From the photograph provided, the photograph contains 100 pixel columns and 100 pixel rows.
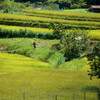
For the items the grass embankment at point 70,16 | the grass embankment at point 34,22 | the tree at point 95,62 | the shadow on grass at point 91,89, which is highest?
the tree at point 95,62

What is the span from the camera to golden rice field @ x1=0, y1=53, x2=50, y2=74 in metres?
34.4

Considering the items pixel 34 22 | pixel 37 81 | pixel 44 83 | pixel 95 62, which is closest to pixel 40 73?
pixel 37 81

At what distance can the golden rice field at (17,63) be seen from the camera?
113ft

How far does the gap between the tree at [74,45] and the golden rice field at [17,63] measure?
2378 mm

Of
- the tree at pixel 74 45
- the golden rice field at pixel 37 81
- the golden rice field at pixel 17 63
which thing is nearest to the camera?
the golden rice field at pixel 37 81

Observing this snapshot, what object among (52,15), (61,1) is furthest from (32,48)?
(61,1)

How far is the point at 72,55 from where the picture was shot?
1452 inches

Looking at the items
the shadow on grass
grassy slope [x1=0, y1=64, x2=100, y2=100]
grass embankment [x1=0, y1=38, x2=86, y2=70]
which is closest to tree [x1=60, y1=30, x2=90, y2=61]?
grass embankment [x1=0, y1=38, x2=86, y2=70]

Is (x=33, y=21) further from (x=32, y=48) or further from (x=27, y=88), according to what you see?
(x=27, y=88)

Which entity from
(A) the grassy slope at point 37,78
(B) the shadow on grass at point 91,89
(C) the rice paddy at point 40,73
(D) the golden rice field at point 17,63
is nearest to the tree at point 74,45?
(C) the rice paddy at point 40,73

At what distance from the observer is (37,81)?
28.8 metres

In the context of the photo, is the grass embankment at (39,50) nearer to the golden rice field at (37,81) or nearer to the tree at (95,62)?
the golden rice field at (37,81)

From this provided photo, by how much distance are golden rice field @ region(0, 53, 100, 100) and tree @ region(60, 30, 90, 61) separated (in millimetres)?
2557

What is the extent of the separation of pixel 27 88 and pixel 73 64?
8.63m
